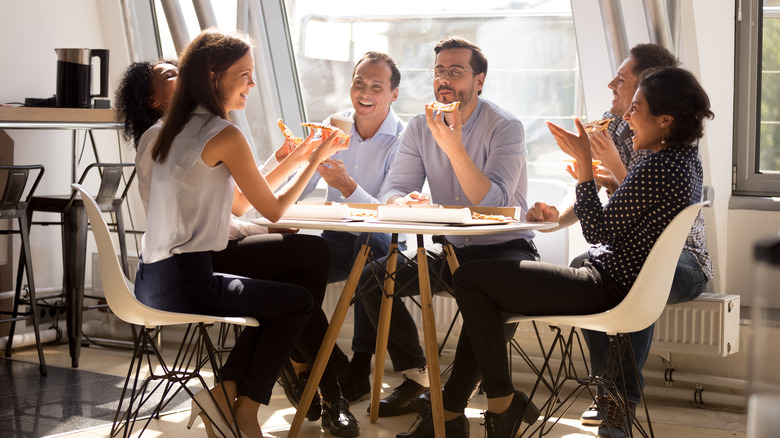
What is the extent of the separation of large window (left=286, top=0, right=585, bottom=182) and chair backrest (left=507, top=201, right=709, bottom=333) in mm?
1720

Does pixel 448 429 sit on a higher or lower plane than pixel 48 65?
lower

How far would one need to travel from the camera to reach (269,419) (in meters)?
3.29

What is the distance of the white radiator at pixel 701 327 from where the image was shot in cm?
342

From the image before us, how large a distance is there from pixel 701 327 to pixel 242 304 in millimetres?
1841

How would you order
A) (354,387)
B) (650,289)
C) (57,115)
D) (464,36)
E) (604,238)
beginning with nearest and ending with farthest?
1. (650,289)
2. (604,238)
3. (354,387)
4. (57,115)
5. (464,36)

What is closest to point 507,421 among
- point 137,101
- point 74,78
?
point 137,101

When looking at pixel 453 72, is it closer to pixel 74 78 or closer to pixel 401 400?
pixel 401 400

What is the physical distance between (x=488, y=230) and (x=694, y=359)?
1612mm

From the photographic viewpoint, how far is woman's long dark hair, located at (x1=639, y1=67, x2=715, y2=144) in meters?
2.65

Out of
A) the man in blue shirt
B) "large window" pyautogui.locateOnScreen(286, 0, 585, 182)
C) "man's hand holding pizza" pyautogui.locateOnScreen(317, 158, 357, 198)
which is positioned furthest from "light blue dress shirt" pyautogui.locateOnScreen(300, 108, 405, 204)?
"large window" pyautogui.locateOnScreen(286, 0, 585, 182)

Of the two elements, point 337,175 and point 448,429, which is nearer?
point 448,429

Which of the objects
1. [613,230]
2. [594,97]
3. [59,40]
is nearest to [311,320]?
[613,230]

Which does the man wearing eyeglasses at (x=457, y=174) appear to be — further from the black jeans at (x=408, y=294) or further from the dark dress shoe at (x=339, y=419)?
the dark dress shoe at (x=339, y=419)

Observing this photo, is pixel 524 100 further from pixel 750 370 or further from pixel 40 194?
pixel 750 370
